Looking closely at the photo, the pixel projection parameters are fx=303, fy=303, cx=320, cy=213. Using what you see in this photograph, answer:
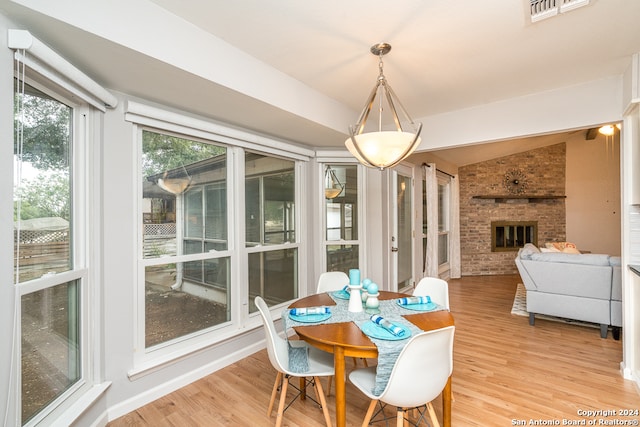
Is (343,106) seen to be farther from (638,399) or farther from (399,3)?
(638,399)

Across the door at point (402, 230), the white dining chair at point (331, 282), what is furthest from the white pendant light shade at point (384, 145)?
the door at point (402, 230)

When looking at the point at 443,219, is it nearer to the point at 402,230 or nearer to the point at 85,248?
the point at 402,230

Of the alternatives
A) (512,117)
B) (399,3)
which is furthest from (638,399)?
(399,3)

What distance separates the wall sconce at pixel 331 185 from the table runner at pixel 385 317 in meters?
1.64

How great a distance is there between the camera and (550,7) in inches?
63.9

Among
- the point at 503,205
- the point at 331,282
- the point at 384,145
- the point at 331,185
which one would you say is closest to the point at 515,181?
the point at 503,205

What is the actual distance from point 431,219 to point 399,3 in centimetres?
429

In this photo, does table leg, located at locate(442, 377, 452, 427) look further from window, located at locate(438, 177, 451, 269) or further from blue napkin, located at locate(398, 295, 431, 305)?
window, located at locate(438, 177, 451, 269)

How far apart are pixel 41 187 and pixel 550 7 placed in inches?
115

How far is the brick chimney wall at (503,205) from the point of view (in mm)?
6914

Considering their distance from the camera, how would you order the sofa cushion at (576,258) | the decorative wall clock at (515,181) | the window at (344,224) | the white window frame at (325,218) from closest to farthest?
1. the sofa cushion at (576,258)
2. the white window frame at (325,218)
3. the window at (344,224)
4. the decorative wall clock at (515,181)

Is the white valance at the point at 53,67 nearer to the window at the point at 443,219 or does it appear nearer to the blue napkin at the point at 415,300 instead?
the blue napkin at the point at 415,300

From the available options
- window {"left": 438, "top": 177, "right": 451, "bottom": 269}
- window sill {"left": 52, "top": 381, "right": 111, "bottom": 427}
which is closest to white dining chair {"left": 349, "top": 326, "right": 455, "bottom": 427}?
window sill {"left": 52, "top": 381, "right": 111, "bottom": 427}

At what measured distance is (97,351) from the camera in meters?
1.95
